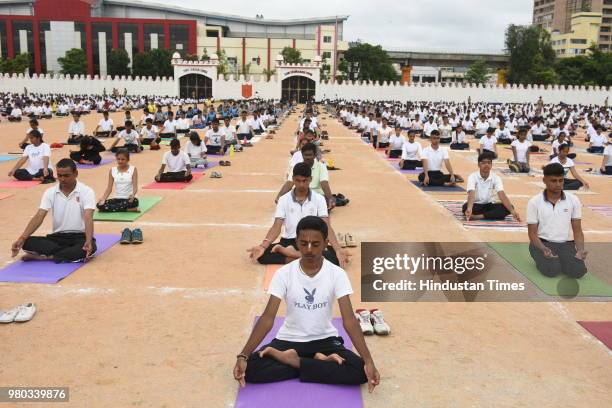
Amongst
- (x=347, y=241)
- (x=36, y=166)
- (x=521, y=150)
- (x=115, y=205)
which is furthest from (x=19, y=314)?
(x=521, y=150)

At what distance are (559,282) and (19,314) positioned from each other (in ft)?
16.7

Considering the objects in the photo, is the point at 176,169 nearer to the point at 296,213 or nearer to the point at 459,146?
the point at 296,213

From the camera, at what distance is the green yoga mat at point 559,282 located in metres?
5.86

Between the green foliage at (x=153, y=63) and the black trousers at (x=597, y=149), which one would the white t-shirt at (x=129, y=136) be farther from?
the green foliage at (x=153, y=63)

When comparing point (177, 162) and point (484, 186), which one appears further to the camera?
point (177, 162)

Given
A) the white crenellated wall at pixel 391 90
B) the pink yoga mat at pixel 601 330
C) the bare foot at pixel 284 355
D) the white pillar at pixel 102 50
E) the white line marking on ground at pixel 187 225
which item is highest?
the white pillar at pixel 102 50

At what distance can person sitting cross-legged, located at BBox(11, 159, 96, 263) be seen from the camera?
6.20 m

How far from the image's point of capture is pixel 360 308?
212 inches

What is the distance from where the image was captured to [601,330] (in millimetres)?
4965

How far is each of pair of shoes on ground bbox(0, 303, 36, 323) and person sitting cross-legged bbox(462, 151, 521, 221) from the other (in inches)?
237

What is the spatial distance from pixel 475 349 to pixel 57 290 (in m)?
3.83

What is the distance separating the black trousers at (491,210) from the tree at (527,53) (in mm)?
72067

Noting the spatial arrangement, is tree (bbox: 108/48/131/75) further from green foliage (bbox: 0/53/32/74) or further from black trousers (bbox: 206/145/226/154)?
black trousers (bbox: 206/145/226/154)

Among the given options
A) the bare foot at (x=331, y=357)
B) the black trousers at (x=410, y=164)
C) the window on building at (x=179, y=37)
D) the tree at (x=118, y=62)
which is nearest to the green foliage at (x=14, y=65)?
the tree at (x=118, y=62)
